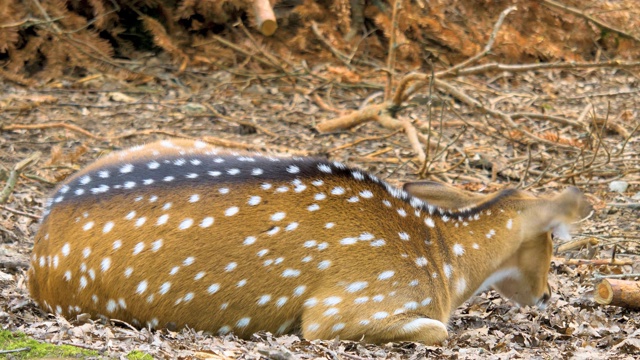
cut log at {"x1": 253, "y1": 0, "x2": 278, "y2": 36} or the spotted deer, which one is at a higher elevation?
cut log at {"x1": 253, "y1": 0, "x2": 278, "y2": 36}

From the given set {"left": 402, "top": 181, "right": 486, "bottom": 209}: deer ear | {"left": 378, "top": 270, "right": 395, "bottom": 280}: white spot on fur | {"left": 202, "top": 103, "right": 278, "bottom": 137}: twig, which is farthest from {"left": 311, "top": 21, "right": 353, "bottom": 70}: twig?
{"left": 378, "top": 270, "right": 395, "bottom": 280}: white spot on fur

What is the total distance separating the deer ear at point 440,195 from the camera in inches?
221

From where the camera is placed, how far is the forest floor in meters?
4.75

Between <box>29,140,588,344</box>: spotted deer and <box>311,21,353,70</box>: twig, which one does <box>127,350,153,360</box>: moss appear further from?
<box>311,21,353,70</box>: twig

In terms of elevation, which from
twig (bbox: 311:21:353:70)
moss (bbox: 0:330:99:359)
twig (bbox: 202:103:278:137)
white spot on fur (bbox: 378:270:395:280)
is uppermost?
moss (bbox: 0:330:99:359)

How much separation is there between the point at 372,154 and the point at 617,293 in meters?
4.28

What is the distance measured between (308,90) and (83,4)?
10.1 feet

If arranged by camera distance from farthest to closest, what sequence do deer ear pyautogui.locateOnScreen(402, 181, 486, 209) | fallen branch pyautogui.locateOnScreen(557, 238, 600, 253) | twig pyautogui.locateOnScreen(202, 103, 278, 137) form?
twig pyautogui.locateOnScreen(202, 103, 278, 137) < fallen branch pyautogui.locateOnScreen(557, 238, 600, 253) < deer ear pyautogui.locateOnScreen(402, 181, 486, 209)

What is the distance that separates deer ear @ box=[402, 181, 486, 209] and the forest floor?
0.74 m

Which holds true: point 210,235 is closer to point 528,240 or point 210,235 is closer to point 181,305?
point 181,305

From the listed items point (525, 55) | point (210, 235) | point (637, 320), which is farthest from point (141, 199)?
point (525, 55)

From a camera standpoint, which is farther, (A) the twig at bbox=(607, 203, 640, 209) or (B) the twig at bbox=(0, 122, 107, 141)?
(B) the twig at bbox=(0, 122, 107, 141)

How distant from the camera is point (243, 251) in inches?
189

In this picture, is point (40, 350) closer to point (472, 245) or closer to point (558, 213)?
point (472, 245)
